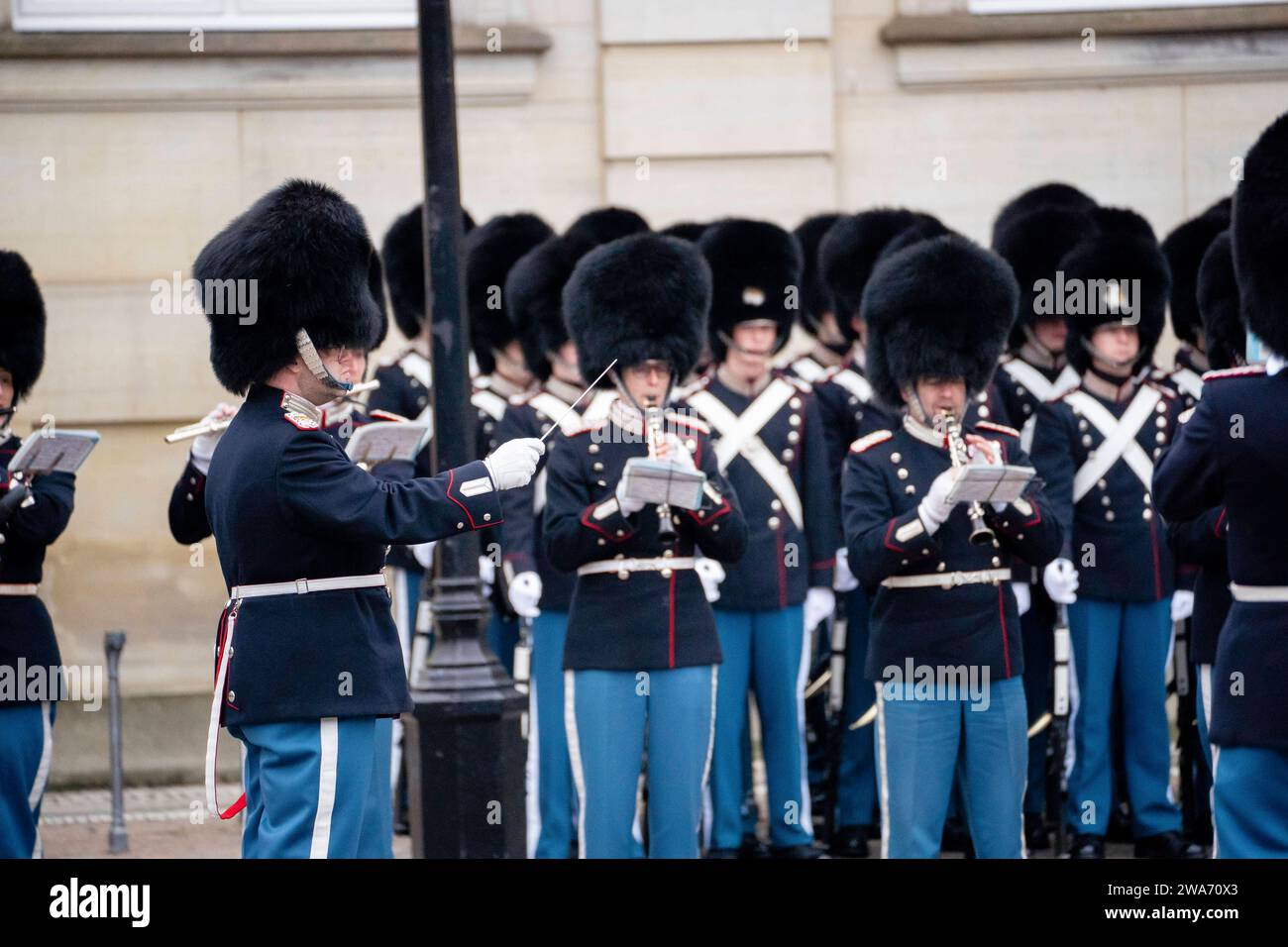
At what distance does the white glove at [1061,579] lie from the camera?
7.09m

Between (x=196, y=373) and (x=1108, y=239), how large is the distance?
396 cm

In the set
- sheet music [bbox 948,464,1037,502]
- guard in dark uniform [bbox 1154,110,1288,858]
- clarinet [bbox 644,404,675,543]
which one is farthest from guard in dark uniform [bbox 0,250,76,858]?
guard in dark uniform [bbox 1154,110,1288,858]

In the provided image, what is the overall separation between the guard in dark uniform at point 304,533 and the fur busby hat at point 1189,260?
4027 mm

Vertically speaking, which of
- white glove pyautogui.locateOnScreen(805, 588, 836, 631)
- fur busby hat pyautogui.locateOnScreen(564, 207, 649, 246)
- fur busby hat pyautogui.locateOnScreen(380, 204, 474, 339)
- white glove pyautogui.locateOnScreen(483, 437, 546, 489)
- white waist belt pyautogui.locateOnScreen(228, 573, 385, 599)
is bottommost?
white glove pyautogui.locateOnScreen(805, 588, 836, 631)

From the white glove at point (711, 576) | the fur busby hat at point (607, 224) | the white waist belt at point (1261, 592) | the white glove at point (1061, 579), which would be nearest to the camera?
the white waist belt at point (1261, 592)

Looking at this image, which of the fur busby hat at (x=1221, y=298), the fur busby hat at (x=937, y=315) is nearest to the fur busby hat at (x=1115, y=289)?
the fur busby hat at (x=1221, y=298)

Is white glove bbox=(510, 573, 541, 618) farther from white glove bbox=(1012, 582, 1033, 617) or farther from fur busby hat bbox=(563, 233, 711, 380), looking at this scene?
white glove bbox=(1012, 582, 1033, 617)

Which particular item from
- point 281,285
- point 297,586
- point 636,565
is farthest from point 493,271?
point 297,586

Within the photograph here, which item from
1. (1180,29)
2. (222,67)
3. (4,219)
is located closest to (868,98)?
(1180,29)

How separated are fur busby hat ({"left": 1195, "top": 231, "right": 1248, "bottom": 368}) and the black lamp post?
8.02 ft

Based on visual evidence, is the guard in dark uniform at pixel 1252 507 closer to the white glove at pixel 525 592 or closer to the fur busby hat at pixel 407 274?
the white glove at pixel 525 592

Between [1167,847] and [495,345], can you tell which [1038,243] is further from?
[1167,847]

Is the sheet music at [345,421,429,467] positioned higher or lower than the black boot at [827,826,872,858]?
higher

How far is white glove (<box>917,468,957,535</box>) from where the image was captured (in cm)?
571
